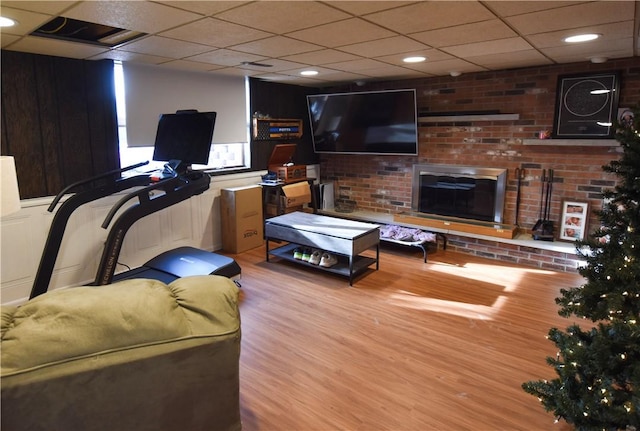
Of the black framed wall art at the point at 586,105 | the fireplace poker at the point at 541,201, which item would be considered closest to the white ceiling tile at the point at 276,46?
the black framed wall art at the point at 586,105

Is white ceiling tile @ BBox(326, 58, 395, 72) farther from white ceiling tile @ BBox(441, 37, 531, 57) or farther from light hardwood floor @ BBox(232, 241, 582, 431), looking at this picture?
light hardwood floor @ BBox(232, 241, 582, 431)

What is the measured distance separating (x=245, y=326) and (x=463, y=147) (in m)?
3.43

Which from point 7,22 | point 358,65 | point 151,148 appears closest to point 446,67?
point 358,65

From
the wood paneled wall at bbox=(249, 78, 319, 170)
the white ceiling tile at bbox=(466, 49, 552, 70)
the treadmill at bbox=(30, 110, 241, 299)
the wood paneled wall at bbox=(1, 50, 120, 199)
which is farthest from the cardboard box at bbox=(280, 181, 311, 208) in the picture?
the white ceiling tile at bbox=(466, 49, 552, 70)

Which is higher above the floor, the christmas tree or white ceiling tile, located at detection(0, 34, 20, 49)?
white ceiling tile, located at detection(0, 34, 20, 49)

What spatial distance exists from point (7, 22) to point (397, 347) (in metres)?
3.24

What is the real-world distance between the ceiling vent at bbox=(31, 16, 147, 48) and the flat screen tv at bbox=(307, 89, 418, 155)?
3.01 meters

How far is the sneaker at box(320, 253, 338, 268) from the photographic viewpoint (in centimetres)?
428

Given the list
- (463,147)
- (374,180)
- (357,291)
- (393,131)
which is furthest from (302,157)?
(357,291)

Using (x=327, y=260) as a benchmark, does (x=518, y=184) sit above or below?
above

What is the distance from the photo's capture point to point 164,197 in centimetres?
339

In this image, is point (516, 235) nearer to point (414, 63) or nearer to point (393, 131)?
point (393, 131)

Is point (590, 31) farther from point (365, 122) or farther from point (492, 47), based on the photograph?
point (365, 122)

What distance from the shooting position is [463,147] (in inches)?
199
